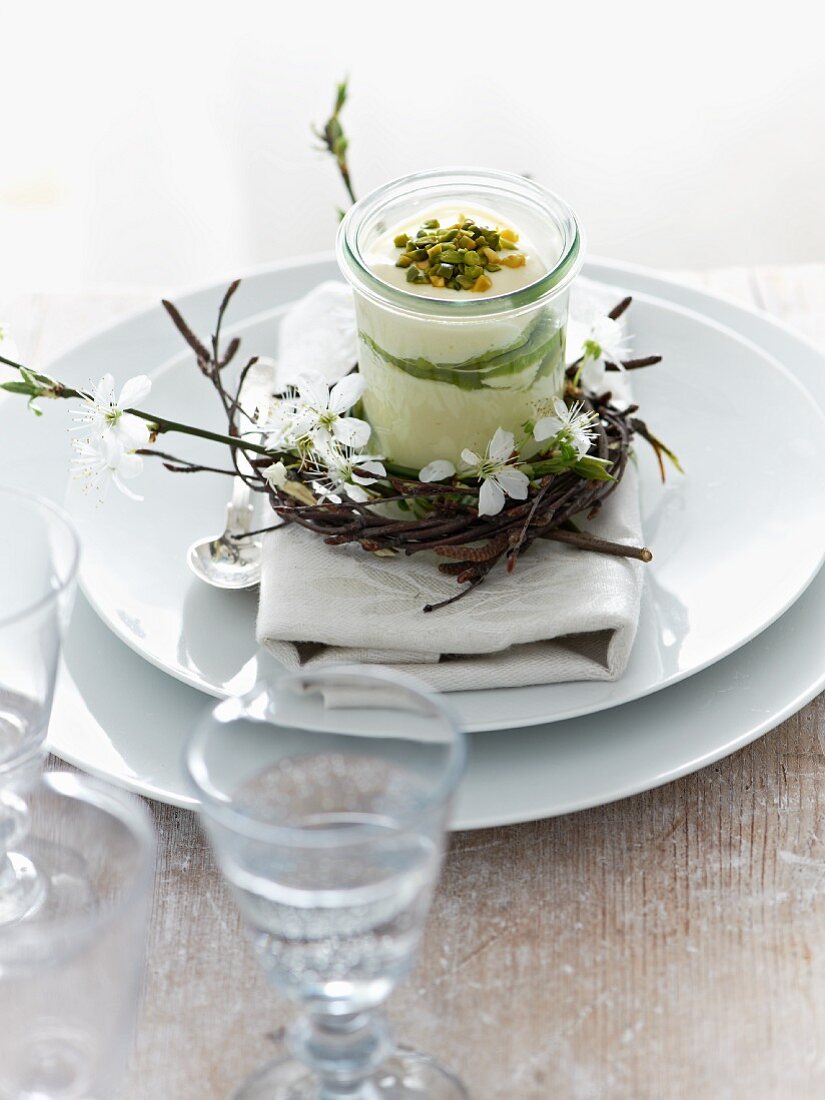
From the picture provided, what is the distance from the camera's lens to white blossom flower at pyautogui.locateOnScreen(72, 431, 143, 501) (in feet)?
2.43

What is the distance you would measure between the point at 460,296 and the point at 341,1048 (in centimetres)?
40

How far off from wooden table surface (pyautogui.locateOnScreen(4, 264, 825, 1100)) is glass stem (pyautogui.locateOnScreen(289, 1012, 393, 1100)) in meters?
0.04

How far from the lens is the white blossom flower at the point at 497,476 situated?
742 millimetres

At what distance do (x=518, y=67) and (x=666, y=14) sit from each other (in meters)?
0.19

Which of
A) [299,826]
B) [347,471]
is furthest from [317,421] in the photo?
[299,826]

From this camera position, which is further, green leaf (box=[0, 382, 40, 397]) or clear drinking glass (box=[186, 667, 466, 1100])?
green leaf (box=[0, 382, 40, 397])

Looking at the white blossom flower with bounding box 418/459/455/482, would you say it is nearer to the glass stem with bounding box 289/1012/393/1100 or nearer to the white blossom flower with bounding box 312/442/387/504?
the white blossom flower with bounding box 312/442/387/504

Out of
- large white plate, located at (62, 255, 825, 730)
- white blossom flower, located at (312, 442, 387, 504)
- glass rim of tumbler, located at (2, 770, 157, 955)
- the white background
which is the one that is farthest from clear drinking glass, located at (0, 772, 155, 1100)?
the white background

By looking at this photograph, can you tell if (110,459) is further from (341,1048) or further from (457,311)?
(341,1048)

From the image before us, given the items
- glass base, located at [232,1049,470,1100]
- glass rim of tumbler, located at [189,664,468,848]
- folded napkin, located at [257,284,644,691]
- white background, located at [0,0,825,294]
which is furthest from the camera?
white background, located at [0,0,825,294]

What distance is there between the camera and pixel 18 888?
0.62 metres

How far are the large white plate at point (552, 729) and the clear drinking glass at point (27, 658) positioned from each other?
0.19 ft

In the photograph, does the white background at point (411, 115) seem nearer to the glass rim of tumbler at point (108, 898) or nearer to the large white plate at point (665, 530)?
the large white plate at point (665, 530)

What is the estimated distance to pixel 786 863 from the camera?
0.66 metres
